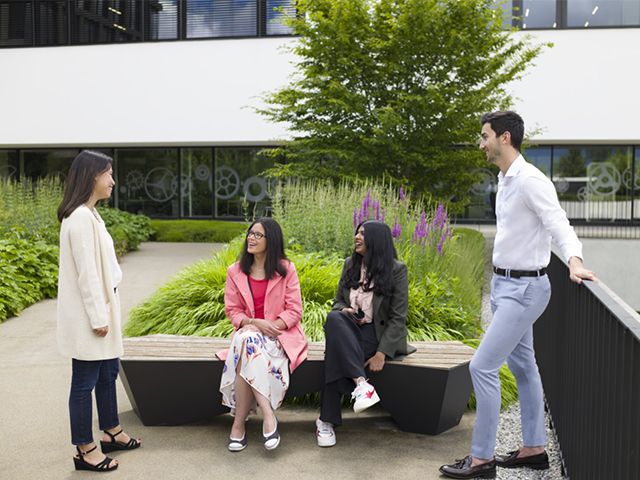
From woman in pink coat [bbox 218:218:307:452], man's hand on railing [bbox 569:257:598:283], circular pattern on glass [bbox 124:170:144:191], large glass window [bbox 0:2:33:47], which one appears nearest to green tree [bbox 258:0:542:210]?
woman in pink coat [bbox 218:218:307:452]

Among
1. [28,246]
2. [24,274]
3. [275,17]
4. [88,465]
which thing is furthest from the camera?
[275,17]

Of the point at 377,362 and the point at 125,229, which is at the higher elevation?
the point at 125,229

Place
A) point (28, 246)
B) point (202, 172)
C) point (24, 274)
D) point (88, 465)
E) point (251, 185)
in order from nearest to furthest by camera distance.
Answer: point (88, 465), point (24, 274), point (28, 246), point (251, 185), point (202, 172)

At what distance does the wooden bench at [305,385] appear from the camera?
4.48m

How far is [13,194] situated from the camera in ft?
41.8

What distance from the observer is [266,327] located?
449 cm

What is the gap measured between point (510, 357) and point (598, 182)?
18.3 meters

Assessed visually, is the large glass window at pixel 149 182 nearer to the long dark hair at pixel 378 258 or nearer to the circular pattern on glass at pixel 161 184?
the circular pattern on glass at pixel 161 184

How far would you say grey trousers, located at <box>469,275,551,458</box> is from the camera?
3.53 m

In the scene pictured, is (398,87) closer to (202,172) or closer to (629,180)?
(202,172)

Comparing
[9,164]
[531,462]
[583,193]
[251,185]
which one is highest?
[9,164]

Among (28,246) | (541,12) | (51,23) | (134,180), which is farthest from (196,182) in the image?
(28,246)

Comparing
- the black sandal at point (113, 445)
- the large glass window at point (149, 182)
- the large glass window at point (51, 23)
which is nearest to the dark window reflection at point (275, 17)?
the large glass window at point (149, 182)

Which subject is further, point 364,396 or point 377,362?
point 377,362
